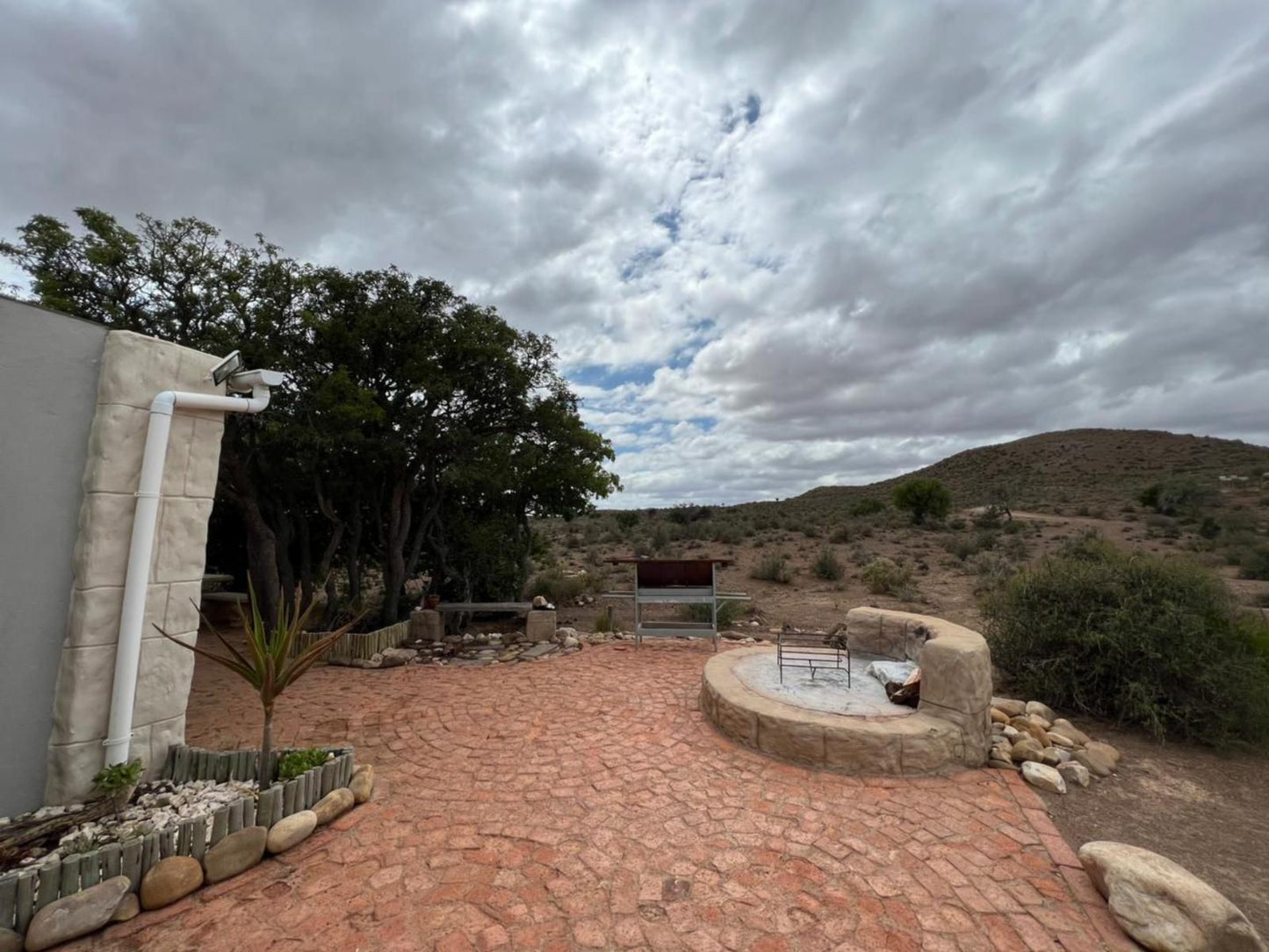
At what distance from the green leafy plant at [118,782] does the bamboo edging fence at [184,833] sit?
1.18ft

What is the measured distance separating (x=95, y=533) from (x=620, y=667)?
17.9 ft

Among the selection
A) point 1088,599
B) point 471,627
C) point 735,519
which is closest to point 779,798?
point 1088,599

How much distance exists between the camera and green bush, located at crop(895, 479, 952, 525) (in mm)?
24312

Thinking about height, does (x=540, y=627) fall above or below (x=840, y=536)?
below

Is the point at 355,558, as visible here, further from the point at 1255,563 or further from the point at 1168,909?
the point at 1255,563

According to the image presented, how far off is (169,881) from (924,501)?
2732 cm

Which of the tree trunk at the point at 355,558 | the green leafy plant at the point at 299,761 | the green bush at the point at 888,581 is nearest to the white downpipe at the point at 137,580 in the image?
the green leafy plant at the point at 299,761

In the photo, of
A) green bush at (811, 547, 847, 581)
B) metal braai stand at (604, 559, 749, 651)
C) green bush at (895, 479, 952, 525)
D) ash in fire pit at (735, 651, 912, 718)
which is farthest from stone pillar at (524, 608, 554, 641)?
green bush at (895, 479, 952, 525)

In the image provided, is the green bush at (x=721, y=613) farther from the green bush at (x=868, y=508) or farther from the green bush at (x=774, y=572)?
the green bush at (x=868, y=508)

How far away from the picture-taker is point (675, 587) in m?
8.11

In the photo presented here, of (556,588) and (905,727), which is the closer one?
(905,727)

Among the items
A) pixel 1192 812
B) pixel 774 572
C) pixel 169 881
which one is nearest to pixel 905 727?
pixel 1192 812

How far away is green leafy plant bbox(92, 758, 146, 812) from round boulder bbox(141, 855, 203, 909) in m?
0.89

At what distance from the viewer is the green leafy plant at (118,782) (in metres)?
3.42
